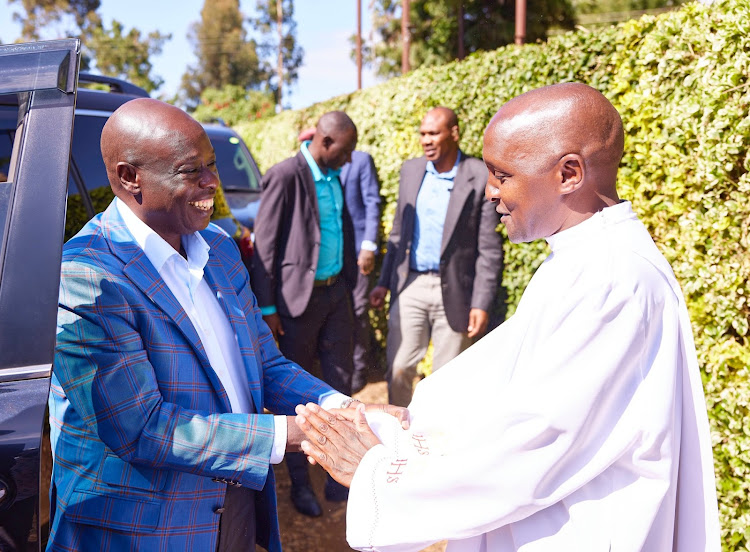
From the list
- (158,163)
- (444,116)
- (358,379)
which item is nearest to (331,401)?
(158,163)

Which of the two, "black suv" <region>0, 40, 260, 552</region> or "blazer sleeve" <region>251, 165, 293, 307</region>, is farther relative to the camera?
"blazer sleeve" <region>251, 165, 293, 307</region>

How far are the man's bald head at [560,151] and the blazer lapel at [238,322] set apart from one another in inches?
40.1

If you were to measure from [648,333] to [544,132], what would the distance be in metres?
0.60

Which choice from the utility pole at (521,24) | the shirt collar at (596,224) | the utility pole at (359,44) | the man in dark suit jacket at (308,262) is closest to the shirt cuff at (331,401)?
the shirt collar at (596,224)

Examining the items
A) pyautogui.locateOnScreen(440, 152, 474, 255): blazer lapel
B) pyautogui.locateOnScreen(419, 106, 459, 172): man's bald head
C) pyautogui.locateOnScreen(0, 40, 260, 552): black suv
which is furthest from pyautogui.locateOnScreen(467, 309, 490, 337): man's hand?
pyautogui.locateOnScreen(0, 40, 260, 552): black suv

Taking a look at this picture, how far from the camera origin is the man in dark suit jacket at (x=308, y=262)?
4.84 metres

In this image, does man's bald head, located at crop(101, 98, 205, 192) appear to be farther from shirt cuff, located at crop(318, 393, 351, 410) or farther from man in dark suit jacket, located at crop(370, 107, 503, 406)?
man in dark suit jacket, located at crop(370, 107, 503, 406)

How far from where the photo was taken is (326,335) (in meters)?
5.07

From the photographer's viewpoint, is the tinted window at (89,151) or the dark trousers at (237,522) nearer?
the dark trousers at (237,522)

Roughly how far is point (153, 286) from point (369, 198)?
A: 13.3 ft

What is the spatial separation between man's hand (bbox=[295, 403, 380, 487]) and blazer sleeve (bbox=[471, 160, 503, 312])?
2.83 metres

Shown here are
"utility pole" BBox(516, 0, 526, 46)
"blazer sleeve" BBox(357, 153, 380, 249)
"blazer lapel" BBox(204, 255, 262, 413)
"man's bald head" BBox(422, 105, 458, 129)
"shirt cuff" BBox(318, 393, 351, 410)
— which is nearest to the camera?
"blazer lapel" BBox(204, 255, 262, 413)

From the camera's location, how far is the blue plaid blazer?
179 cm

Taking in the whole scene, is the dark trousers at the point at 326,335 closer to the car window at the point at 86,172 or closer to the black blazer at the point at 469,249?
the black blazer at the point at 469,249
